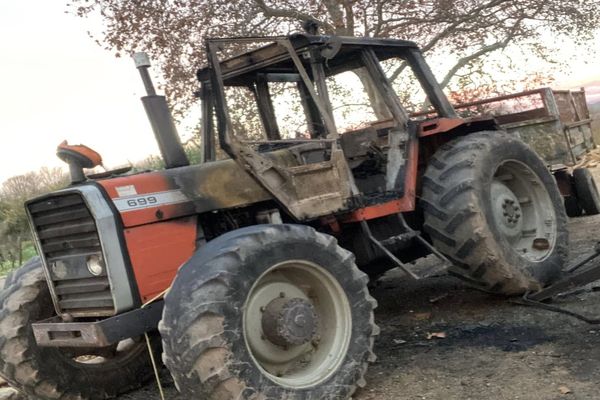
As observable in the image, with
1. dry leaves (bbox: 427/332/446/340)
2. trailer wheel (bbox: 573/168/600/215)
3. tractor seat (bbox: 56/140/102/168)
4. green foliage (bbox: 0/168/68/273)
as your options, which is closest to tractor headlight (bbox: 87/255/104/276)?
tractor seat (bbox: 56/140/102/168)

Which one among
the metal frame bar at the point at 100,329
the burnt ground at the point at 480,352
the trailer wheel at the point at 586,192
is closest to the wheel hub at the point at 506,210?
the burnt ground at the point at 480,352

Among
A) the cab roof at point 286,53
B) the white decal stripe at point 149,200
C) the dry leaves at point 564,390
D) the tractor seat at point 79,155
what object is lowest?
the dry leaves at point 564,390

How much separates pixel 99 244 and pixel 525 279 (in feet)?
10.9

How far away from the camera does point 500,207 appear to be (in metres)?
5.43

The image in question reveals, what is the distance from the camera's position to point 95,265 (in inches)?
153

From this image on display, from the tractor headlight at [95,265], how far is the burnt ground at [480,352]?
1.12 metres

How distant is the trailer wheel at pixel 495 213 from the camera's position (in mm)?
4980

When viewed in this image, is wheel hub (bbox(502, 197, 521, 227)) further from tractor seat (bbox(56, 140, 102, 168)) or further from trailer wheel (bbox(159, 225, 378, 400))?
tractor seat (bbox(56, 140, 102, 168))

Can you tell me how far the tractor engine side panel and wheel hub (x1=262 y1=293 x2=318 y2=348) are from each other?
686mm

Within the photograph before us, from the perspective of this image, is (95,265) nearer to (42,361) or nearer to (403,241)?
(42,361)

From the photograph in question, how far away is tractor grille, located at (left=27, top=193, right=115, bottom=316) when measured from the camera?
12.6 feet

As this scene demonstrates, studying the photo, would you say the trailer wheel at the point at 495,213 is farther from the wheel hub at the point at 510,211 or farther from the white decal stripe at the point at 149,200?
the white decal stripe at the point at 149,200

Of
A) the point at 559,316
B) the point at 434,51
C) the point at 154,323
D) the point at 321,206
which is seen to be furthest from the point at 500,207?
the point at 434,51

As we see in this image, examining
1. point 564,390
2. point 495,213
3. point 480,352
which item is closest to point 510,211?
point 495,213
